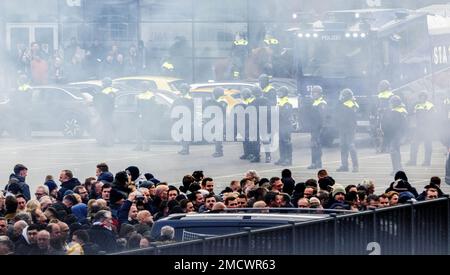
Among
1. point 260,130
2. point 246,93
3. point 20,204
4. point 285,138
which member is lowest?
point 20,204

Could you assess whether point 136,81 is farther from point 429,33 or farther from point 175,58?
point 429,33

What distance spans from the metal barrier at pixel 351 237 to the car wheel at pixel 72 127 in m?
16.4

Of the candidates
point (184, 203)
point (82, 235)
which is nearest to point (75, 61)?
point (184, 203)

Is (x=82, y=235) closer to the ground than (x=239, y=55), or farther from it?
closer to the ground

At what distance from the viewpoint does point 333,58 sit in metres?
26.5

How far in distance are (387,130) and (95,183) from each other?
745 cm

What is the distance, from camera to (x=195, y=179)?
48.8 feet

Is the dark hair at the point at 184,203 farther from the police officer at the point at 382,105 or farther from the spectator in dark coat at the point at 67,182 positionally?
the police officer at the point at 382,105

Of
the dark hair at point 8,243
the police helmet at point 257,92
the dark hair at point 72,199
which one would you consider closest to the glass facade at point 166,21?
the police helmet at point 257,92

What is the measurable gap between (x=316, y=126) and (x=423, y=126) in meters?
1.47

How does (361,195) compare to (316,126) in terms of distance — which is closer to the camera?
(361,195)

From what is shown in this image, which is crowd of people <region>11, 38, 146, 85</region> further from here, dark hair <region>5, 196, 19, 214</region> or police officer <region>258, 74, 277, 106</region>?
dark hair <region>5, 196, 19, 214</region>

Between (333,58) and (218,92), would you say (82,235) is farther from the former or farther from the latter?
(333,58)
